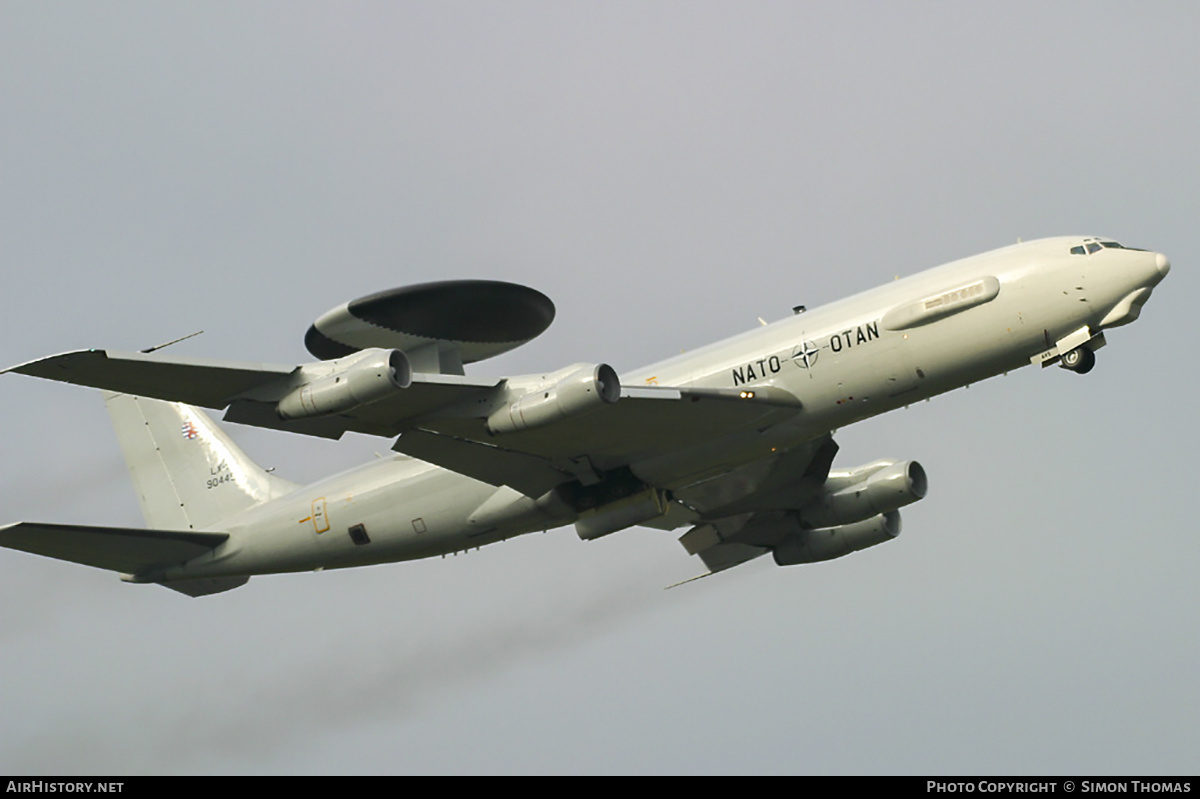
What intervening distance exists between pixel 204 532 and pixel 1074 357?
25.8 metres

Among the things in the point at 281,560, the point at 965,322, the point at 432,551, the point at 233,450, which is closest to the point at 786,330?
the point at 965,322

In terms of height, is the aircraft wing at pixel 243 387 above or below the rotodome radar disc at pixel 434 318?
below

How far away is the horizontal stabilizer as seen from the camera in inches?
1419

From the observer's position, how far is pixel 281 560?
40.5 metres

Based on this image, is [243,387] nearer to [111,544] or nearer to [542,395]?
[542,395]

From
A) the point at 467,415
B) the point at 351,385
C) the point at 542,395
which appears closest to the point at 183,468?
the point at 467,415

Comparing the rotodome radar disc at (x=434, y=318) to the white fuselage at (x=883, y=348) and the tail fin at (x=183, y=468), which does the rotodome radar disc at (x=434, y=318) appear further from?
A: the tail fin at (x=183, y=468)

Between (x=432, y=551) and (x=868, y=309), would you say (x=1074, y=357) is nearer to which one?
(x=868, y=309)

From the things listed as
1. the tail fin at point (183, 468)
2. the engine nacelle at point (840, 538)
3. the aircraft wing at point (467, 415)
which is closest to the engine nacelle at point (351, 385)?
the aircraft wing at point (467, 415)

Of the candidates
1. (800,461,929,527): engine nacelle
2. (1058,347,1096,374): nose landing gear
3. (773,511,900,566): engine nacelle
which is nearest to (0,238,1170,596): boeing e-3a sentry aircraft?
Result: (1058,347,1096,374): nose landing gear

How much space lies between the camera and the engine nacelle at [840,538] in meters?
43.9

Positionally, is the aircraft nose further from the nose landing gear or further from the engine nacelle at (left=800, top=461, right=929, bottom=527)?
the engine nacelle at (left=800, top=461, right=929, bottom=527)

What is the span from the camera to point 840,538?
145 ft

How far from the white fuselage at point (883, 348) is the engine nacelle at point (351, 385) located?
290 inches
